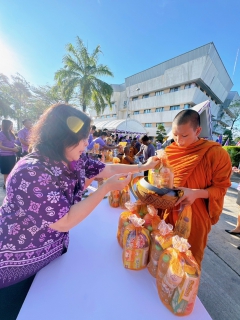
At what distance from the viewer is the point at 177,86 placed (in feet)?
84.6

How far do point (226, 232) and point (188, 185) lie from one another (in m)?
2.38

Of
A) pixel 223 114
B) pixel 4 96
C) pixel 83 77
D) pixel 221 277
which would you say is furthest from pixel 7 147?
pixel 223 114

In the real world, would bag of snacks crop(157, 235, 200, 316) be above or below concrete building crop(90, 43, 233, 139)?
below

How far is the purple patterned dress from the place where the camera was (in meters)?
0.67

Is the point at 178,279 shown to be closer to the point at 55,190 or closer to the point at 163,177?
the point at 163,177

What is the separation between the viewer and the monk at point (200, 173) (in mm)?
1159

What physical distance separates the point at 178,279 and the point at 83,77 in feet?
43.7

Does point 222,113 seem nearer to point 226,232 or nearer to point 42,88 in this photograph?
point 42,88

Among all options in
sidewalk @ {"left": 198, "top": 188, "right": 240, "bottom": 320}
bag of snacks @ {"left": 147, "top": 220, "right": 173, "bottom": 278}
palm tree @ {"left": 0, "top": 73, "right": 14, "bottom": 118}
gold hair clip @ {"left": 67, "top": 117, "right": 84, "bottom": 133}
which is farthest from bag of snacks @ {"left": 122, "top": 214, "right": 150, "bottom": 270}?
palm tree @ {"left": 0, "top": 73, "right": 14, "bottom": 118}

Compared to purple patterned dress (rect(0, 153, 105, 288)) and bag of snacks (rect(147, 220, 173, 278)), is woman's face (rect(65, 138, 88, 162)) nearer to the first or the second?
purple patterned dress (rect(0, 153, 105, 288))

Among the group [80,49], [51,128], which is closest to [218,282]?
[51,128]

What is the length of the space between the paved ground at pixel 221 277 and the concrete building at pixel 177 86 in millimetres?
19472

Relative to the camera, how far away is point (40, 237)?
81 centimetres

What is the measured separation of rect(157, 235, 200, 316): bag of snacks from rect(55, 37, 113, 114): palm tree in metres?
12.6
